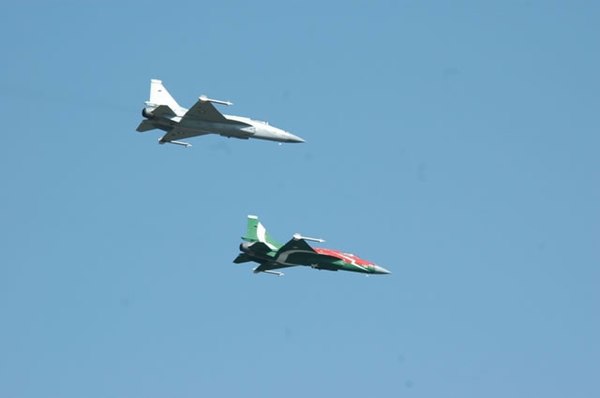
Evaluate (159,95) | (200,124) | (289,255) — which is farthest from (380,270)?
(159,95)

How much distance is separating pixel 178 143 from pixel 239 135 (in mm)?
3685

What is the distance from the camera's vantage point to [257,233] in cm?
7400

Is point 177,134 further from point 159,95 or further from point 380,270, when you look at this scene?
point 380,270

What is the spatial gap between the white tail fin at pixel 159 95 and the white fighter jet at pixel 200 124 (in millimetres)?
1019

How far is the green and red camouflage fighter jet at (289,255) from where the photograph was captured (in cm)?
7019

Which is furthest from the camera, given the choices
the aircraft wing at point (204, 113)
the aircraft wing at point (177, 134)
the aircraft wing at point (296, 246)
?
the aircraft wing at point (177, 134)

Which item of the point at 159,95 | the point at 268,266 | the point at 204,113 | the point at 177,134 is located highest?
the point at 159,95

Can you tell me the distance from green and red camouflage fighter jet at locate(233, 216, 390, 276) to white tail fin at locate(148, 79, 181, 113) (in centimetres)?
861

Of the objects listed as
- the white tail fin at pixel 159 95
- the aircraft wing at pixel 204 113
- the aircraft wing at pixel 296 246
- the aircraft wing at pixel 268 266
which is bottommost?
the aircraft wing at pixel 268 266

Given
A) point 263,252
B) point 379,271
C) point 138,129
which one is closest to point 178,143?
point 138,129

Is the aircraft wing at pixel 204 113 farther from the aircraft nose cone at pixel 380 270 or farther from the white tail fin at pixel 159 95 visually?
the aircraft nose cone at pixel 380 270

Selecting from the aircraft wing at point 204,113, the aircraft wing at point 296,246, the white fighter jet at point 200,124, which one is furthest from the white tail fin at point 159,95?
the aircraft wing at point 296,246

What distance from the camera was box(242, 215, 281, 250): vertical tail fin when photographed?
73500 millimetres

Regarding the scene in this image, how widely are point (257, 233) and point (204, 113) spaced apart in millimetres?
7282
